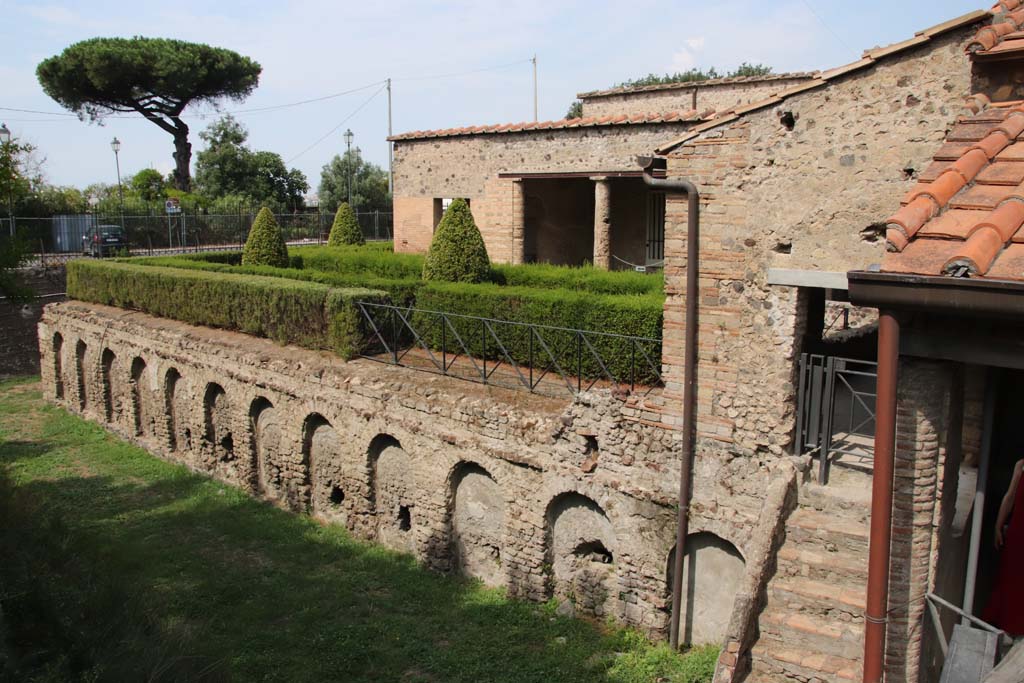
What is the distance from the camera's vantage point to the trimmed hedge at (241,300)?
43.3 ft

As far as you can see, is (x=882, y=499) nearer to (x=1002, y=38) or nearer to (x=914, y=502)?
(x=914, y=502)

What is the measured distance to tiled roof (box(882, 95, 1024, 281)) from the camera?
428 centimetres

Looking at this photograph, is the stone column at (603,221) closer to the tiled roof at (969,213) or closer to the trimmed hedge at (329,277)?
the trimmed hedge at (329,277)

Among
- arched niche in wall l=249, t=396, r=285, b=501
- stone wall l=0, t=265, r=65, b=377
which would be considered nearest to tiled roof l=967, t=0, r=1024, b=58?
arched niche in wall l=249, t=396, r=285, b=501

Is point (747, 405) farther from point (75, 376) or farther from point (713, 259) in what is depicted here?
point (75, 376)

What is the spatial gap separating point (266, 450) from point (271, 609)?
Result: 441cm

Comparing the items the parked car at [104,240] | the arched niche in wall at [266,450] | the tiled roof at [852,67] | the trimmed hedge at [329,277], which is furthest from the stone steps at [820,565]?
the parked car at [104,240]

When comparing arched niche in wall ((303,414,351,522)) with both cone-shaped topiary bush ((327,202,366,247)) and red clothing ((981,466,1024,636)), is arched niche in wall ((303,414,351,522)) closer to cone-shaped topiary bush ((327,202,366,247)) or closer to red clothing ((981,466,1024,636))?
red clothing ((981,466,1024,636))

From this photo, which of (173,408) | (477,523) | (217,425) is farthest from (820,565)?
(173,408)

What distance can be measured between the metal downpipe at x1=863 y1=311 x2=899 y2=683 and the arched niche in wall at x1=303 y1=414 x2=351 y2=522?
8.88m

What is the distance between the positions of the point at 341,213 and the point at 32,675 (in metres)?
22.0

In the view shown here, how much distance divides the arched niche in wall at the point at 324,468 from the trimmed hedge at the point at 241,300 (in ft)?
4.16

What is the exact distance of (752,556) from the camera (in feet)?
22.4

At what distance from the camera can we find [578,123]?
677 inches
